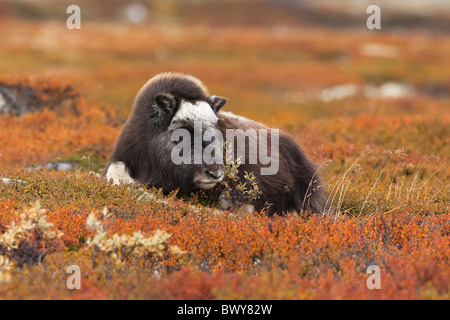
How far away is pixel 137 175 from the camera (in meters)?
8.16

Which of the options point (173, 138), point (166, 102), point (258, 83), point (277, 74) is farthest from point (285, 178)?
point (277, 74)

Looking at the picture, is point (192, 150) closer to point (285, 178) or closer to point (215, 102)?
point (215, 102)

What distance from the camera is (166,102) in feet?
25.3

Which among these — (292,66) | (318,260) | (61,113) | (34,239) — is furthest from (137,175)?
(292,66)

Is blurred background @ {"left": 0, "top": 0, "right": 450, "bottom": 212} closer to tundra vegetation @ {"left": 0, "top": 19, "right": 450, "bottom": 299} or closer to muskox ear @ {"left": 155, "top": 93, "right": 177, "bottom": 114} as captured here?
tundra vegetation @ {"left": 0, "top": 19, "right": 450, "bottom": 299}

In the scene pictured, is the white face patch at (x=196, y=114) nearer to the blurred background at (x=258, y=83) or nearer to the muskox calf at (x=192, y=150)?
the muskox calf at (x=192, y=150)

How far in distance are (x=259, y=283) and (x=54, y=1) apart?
84.0 meters

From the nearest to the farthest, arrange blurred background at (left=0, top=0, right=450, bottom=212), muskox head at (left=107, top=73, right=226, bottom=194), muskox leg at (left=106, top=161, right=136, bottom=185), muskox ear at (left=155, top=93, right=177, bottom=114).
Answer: muskox head at (left=107, top=73, right=226, bottom=194) → muskox ear at (left=155, top=93, right=177, bottom=114) → muskox leg at (left=106, top=161, right=136, bottom=185) → blurred background at (left=0, top=0, right=450, bottom=212)

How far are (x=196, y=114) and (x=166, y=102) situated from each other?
48 centimetres

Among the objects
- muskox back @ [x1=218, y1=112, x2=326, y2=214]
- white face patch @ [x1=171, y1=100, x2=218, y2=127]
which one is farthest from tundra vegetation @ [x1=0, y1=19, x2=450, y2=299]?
white face patch @ [x1=171, y1=100, x2=218, y2=127]

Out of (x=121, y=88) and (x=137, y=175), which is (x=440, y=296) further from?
(x=121, y=88)

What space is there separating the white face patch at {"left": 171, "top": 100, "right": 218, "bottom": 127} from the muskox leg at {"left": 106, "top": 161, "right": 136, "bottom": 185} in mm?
1182

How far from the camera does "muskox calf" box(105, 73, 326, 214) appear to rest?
24.5ft

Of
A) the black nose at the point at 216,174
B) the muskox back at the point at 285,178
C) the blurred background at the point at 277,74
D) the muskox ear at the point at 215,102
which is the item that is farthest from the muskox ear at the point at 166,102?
the blurred background at the point at 277,74
